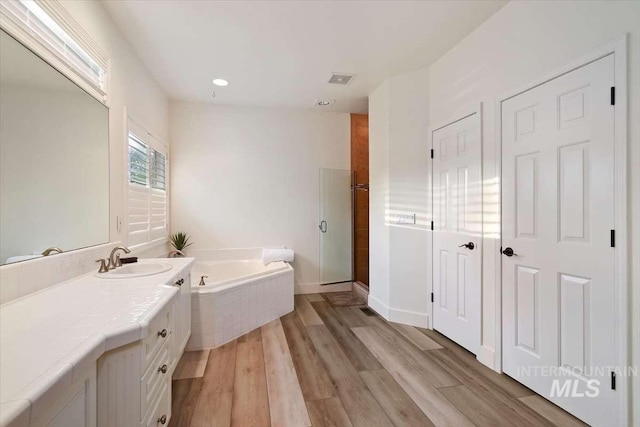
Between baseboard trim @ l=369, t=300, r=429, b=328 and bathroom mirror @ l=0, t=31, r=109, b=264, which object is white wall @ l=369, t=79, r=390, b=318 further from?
bathroom mirror @ l=0, t=31, r=109, b=264

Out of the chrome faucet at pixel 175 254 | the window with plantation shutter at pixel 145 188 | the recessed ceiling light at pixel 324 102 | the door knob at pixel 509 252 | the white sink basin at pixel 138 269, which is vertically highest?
the recessed ceiling light at pixel 324 102

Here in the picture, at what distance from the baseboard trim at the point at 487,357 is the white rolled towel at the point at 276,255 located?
242cm

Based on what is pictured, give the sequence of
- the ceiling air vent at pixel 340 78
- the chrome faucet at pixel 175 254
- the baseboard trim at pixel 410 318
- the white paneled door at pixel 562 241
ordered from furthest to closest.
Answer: the chrome faucet at pixel 175 254
the ceiling air vent at pixel 340 78
the baseboard trim at pixel 410 318
the white paneled door at pixel 562 241

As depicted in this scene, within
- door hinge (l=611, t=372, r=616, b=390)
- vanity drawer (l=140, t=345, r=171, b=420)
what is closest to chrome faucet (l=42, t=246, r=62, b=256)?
vanity drawer (l=140, t=345, r=171, b=420)

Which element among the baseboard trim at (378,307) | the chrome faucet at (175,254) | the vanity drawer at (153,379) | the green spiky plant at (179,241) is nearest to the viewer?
the vanity drawer at (153,379)

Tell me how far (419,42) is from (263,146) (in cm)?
243

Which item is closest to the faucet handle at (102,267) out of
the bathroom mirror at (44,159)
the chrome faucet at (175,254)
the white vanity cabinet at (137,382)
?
the bathroom mirror at (44,159)

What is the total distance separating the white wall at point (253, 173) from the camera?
3990mm

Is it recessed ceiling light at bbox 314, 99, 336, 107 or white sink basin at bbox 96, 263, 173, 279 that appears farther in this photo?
recessed ceiling light at bbox 314, 99, 336, 107

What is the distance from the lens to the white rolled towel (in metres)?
4.00

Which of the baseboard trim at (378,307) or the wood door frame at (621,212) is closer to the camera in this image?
the wood door frame at (621,212)

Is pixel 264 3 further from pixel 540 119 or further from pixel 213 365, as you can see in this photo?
pixel 213 365

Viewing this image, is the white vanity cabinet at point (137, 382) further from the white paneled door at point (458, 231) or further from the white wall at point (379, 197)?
the white wall at point (379, 197)

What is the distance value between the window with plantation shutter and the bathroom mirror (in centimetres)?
61
